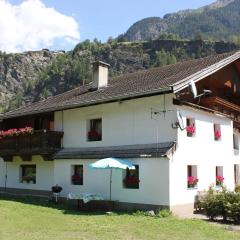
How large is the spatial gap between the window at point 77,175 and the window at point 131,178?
3.33m

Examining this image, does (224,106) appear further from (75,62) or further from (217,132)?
(75,62)

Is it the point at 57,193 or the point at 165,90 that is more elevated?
the point at 165,90

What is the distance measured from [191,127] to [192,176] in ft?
7.63

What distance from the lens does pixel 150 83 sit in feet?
73.4

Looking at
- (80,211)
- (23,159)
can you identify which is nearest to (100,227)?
(80,211)

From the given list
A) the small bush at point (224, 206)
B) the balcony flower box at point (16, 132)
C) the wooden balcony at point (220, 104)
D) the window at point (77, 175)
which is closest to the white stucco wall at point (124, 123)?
the window at point (77, 175)

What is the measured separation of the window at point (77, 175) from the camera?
75.6ft

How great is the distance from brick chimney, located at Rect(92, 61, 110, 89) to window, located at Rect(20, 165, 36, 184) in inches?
247

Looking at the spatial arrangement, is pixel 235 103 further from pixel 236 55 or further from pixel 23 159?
pixel 23 159

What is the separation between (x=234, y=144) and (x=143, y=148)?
8.16 meters

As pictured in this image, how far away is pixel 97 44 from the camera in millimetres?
182750

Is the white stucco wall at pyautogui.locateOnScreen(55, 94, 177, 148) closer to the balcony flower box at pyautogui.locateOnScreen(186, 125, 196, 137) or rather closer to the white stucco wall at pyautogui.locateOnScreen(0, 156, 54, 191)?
the balcony flower box at pyautogui.locateOnScreen(186, 125, 196, 137)

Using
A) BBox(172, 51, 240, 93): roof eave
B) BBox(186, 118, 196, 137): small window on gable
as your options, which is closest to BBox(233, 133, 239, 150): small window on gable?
BBox(172, 51, 240, 93): roof eave

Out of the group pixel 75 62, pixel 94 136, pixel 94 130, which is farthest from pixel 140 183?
pixel 75 62
